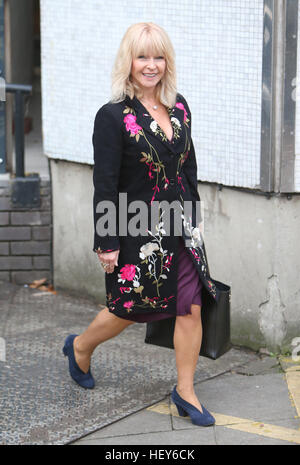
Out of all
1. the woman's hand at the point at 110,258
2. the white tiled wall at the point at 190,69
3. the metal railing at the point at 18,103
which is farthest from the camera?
the metal railing at the point at 18,103

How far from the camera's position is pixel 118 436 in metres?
4.34

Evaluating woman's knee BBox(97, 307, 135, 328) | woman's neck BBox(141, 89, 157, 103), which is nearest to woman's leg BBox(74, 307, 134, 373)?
woman's knee BBox(97, 307, 135, 328)

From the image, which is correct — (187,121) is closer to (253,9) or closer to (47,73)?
(253,9)

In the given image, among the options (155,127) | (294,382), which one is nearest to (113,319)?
(155,127)

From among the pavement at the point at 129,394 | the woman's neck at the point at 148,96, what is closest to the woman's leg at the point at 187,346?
the pavement at the point at 129,394

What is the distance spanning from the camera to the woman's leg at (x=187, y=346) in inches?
172

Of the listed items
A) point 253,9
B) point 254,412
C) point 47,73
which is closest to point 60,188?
point 47,73

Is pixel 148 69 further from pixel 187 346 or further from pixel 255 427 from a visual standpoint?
pixel 255 427

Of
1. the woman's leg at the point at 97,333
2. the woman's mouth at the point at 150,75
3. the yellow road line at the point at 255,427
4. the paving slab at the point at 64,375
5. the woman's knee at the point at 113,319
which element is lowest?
the paving slab at the point at 64,375

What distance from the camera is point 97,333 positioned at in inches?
185

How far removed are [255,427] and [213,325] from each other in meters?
0.54

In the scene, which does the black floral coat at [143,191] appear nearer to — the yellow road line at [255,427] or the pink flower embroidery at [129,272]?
the pink flower embroidery at [129,272]

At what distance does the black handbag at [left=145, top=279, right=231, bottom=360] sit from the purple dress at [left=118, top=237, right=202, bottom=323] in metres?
0.10
